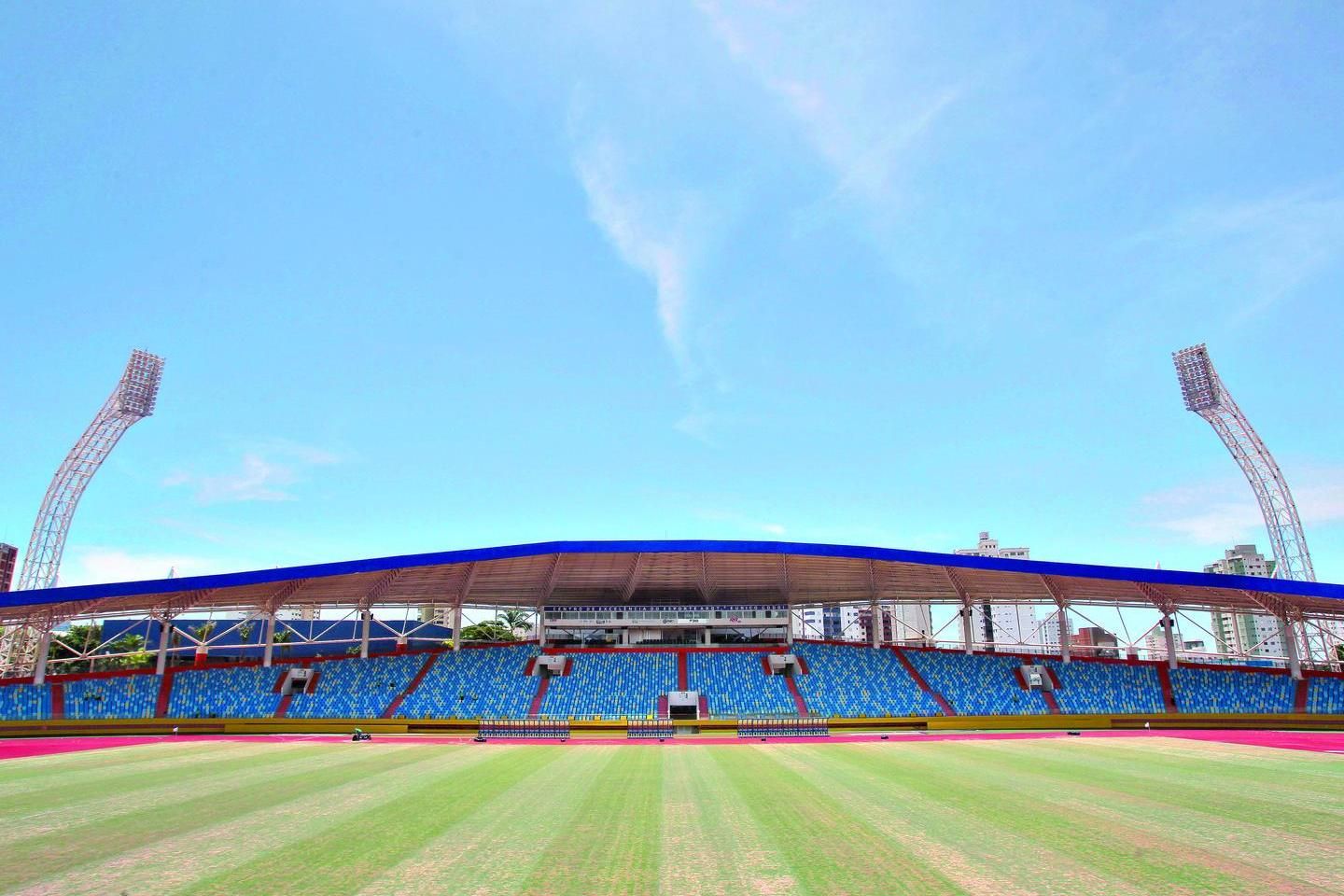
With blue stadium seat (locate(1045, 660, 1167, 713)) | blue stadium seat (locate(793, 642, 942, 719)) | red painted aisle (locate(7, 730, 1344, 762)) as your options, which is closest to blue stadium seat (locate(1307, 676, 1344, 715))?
red painted aisle (locate(7, 730, 1344, 762))

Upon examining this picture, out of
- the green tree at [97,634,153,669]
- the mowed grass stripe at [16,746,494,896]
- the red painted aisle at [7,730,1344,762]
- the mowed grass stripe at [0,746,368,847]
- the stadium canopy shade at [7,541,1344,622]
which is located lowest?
the red painted aisle at [7,730,1344,762]

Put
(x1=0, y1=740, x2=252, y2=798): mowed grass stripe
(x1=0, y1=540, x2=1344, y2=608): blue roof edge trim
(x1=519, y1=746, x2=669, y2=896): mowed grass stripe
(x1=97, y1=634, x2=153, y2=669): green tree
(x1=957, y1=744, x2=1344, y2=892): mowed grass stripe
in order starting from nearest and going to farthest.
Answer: (x1=519, y1=746, x2=669, y2=896): mowed grass stripe, (x1=957, y1=744, x2=1344, y2=892): mowed grass stripe, (x1=0, y1=740, x2=252, y2=798): mowed grass stripe, (x1=0, y1=540, x2=1344, y2=608): blue roof edge trim, (x1=97, y1=634, x2=153, y2=669): green tree

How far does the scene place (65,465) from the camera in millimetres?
65812

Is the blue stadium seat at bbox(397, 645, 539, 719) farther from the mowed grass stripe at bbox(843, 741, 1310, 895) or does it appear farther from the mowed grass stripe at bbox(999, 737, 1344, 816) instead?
the mowed grass stripe at bbox(843, 741, 1310, 895)

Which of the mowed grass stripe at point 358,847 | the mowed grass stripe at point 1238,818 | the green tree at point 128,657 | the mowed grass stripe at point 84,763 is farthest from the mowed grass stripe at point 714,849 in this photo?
the green tree at point 128,657

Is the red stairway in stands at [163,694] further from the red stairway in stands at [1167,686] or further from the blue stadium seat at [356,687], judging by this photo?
the red stairway in stands at [1167,686]

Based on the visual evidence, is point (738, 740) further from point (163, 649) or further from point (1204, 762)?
point (163, 649)

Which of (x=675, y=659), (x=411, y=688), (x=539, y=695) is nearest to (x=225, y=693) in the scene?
(x=411, y=688)

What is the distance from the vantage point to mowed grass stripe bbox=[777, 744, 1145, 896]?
9117 millimetres

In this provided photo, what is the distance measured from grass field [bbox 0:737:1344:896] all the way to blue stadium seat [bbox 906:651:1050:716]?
2395cm

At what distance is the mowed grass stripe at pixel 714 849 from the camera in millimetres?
9180

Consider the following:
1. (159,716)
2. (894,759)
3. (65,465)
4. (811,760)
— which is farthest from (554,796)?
(65,465)

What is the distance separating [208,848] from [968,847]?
37.2ft

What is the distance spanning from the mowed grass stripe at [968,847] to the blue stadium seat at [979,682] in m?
31.9
